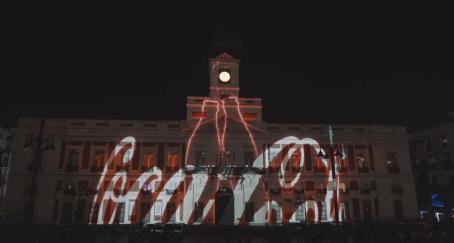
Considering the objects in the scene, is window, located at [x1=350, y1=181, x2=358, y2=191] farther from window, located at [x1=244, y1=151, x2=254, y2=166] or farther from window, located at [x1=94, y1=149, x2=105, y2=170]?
window, located at [x1=94, y1=149, x2=105, y2=170]

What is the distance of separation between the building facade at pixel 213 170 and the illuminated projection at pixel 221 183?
11cm

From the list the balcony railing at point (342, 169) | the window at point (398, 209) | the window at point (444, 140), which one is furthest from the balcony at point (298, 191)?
the window at point (444, 140)

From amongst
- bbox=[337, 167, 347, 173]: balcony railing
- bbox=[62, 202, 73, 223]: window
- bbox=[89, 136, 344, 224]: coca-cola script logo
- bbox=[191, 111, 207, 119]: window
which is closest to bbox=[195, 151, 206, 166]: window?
bbox=[89, 136, 344, 224]: coca-cola script logo

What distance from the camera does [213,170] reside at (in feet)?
132

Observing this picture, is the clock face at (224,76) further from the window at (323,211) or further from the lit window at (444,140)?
the lit window at (444,140)

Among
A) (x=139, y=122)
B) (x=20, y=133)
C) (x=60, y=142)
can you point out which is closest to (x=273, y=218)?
(x=139, y=122)

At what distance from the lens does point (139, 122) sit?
140 ft

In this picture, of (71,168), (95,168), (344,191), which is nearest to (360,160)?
(344,191)

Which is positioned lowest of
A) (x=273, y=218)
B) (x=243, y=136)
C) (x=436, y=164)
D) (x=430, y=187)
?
(x=273, y=218)

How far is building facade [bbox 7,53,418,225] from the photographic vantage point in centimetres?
3959

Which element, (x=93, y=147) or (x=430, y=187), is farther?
(x=430, y=187)

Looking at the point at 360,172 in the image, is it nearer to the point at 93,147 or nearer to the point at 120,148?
the point at 120,148

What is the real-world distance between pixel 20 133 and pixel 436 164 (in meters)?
53.0

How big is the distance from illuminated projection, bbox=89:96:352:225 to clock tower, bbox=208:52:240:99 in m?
1.31
